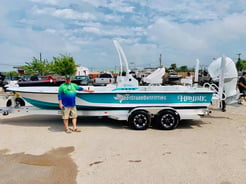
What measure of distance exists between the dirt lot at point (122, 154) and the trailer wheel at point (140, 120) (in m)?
0.22

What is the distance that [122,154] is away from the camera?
439 centimetres

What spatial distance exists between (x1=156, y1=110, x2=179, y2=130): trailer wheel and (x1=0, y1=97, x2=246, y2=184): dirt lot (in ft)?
0.68

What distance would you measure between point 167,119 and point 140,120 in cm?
77

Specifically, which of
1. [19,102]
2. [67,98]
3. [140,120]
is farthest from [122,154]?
[19,102]

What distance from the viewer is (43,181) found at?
3.34 m

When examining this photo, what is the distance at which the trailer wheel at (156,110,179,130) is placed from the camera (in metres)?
6.13

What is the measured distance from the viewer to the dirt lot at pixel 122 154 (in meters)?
3.48

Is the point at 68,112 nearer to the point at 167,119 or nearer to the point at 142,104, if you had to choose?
the point at 142,104

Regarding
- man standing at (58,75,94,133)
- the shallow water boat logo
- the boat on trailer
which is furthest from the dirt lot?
the shallow water boat logo

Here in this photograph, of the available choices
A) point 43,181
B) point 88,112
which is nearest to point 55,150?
point 43,181

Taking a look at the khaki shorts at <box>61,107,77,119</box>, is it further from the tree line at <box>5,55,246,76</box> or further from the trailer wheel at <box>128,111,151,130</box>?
Result: the tree line at <box>5,55,246,76</box>

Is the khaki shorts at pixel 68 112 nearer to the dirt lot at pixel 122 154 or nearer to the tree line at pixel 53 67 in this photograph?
the dirt lot at pixel 122 154

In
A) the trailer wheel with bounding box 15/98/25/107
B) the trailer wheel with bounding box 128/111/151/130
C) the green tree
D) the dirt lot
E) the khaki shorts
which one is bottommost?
the dirt lot

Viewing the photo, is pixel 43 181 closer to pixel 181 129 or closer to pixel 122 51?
pixel 181 129
